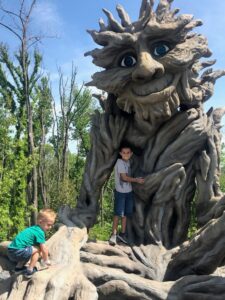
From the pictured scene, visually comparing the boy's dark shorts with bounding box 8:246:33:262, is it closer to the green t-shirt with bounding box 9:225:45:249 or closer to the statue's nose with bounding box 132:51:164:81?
the green t-shirt with bounding box 9:225:45:249

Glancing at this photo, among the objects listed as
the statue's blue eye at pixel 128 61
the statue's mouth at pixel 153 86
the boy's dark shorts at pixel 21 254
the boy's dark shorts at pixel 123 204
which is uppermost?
the statue's blue eye at pixel 128 61

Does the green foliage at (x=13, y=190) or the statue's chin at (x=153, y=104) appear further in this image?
the green foliage at (x=13, y=190)

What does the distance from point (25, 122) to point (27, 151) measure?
0.95 metres

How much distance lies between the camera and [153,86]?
14.3 ft

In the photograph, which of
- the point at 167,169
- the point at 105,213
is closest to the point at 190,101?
the point at 167,169

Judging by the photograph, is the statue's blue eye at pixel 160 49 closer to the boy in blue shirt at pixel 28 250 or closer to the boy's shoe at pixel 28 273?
the boy in blue shirt at pixel 28 250

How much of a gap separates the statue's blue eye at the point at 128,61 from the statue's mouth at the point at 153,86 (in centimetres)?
25

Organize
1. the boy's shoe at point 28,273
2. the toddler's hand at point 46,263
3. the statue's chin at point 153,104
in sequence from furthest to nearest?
the statue's chin at point 153,104
the toddler's hand at point 46,263
the boy's shoe at point 28,273

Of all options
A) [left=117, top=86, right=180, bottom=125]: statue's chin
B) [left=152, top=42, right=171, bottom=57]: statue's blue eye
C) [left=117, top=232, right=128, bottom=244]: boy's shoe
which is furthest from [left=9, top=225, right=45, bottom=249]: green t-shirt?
[left=152, top=42, right=171, bottom=57]: statue's blue eye

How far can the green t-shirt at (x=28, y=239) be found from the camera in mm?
3250

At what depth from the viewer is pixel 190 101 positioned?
4613mm

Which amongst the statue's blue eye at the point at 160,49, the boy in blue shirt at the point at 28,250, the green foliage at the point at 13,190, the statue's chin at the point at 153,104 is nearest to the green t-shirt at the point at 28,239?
the boy in blue shirt at the point at 28,250

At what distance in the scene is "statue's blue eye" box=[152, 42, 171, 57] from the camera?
446 cm

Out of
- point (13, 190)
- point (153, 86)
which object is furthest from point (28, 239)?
point (13, 190)
